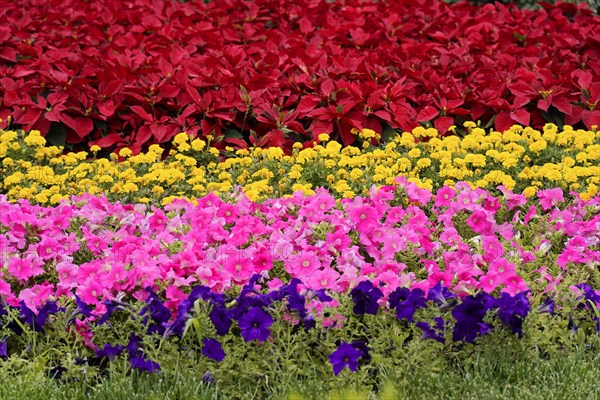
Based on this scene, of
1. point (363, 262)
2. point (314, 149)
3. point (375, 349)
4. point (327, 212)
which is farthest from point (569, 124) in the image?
point (375, 349)

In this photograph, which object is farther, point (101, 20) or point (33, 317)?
point (101, 20)

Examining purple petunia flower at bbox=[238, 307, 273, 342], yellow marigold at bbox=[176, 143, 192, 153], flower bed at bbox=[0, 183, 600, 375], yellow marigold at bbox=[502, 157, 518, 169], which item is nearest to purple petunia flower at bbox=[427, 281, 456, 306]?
flower bed at bbox=[0, 183, 600, 375]

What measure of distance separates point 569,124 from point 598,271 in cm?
228

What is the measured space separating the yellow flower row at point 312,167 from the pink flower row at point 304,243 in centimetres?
27

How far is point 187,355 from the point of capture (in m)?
3.11

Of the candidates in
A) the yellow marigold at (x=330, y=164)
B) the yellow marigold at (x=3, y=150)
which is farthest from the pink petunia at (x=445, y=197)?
the yellow marigold at (x=3, y=150)

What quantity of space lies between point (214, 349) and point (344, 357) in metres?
0.44

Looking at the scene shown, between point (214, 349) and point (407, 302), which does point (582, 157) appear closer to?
point (407, 302)

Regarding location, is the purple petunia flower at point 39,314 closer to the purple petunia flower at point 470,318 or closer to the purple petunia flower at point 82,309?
the purple petunia flower at point 82,309

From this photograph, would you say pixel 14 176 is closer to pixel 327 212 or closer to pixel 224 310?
pixel 327 212

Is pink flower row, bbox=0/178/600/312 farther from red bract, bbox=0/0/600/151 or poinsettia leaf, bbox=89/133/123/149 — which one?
red bract, bbox=0/0/600/151

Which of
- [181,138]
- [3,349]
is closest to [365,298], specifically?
[3,349]

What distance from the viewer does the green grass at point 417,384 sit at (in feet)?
9.59

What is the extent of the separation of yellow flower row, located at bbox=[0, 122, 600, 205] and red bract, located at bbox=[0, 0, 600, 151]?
278 millimetres
